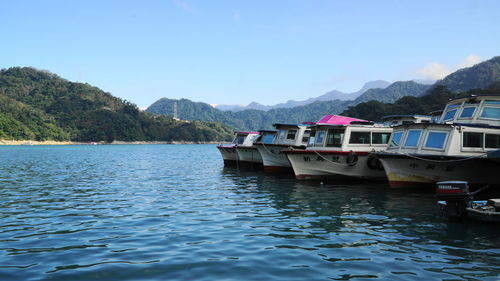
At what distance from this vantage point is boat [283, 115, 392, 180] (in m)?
27.2

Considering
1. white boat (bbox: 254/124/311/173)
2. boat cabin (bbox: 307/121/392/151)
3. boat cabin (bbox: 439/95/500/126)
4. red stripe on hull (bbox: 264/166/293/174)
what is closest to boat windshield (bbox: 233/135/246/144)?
white boat (bbox: 254/124/311/173)

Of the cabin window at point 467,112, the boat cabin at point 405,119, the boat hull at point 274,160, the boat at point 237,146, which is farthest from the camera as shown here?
the boat at point 237,146

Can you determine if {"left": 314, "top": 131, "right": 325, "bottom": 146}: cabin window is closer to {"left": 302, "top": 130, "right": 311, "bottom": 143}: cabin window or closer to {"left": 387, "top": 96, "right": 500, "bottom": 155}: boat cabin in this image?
{"left": 302, "top": 130, "right": 311, "bottom": 143}: cabin window

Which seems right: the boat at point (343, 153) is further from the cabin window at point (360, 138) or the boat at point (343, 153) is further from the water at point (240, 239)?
the water at point (240, 239)

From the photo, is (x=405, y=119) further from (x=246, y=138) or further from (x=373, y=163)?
(x=246, y=138)

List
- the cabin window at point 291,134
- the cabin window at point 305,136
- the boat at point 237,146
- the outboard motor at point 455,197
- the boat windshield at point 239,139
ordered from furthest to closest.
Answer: the boat windshield at point 239,139 → the boat at point 237,146 → the cabin window at point 291,134 → the cabin window at point 305,136 → the outboard motor at point 455,197

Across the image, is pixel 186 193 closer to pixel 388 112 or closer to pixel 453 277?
pixel 453 277

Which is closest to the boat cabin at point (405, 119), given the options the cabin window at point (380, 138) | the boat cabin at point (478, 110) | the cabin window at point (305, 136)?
the cabin window at point (380, 138)

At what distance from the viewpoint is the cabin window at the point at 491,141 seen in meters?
21.8

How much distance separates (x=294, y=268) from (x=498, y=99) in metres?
20.1

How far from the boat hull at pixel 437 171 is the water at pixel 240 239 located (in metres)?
1.52

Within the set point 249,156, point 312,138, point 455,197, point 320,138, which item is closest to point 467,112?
point 320,138

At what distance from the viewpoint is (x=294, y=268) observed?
9.23 m

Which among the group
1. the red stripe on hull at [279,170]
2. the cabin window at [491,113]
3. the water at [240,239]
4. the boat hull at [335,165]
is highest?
the cabin window at [491,113]
